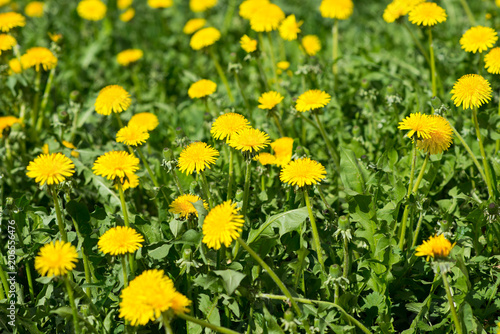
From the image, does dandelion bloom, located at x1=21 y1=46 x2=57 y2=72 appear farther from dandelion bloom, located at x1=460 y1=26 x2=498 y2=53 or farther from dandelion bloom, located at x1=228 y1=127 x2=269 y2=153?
dandelion bloom, located at x1=460 y1=26 x2=498 y2=53

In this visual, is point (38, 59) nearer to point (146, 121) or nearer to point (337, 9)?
point (146, 121)

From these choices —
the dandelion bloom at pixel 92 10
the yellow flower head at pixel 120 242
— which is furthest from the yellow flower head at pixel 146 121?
the dandelion bloom at pixel 92 10

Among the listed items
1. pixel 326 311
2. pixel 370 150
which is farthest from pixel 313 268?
pixel 370 150

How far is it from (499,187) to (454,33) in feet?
8.24

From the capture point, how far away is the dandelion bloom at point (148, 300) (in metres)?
1.56

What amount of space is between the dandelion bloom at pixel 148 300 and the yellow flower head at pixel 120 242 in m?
0.22

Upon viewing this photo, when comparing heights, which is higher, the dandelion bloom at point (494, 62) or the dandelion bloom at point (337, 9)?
the dandelion bloom at point (337, 9)

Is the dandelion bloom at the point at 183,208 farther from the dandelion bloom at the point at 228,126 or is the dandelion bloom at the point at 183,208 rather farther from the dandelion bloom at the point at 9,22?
the dandelion bloom at the point at 9,22

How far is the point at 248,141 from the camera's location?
6.63 ft

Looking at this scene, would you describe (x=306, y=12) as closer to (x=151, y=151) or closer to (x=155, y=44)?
(x=155, y=44)

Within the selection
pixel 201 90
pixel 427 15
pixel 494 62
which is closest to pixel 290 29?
pixel 201 90

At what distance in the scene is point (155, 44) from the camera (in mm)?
5133

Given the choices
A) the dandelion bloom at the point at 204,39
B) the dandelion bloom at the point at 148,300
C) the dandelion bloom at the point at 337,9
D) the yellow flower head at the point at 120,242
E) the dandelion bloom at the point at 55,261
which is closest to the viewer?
the dandelion bloom at the point at 148,300

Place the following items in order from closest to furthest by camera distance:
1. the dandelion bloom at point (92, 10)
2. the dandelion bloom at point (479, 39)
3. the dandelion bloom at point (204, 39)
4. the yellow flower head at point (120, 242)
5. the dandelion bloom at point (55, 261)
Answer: the dandelion bloom at point (55, 261)
the yellow flower head at point (120, 242)
the dandelion bloom at point (479, 39)
the dandelion bloom at point (204, 39)
the dandelion bloom at point (92, 10)
